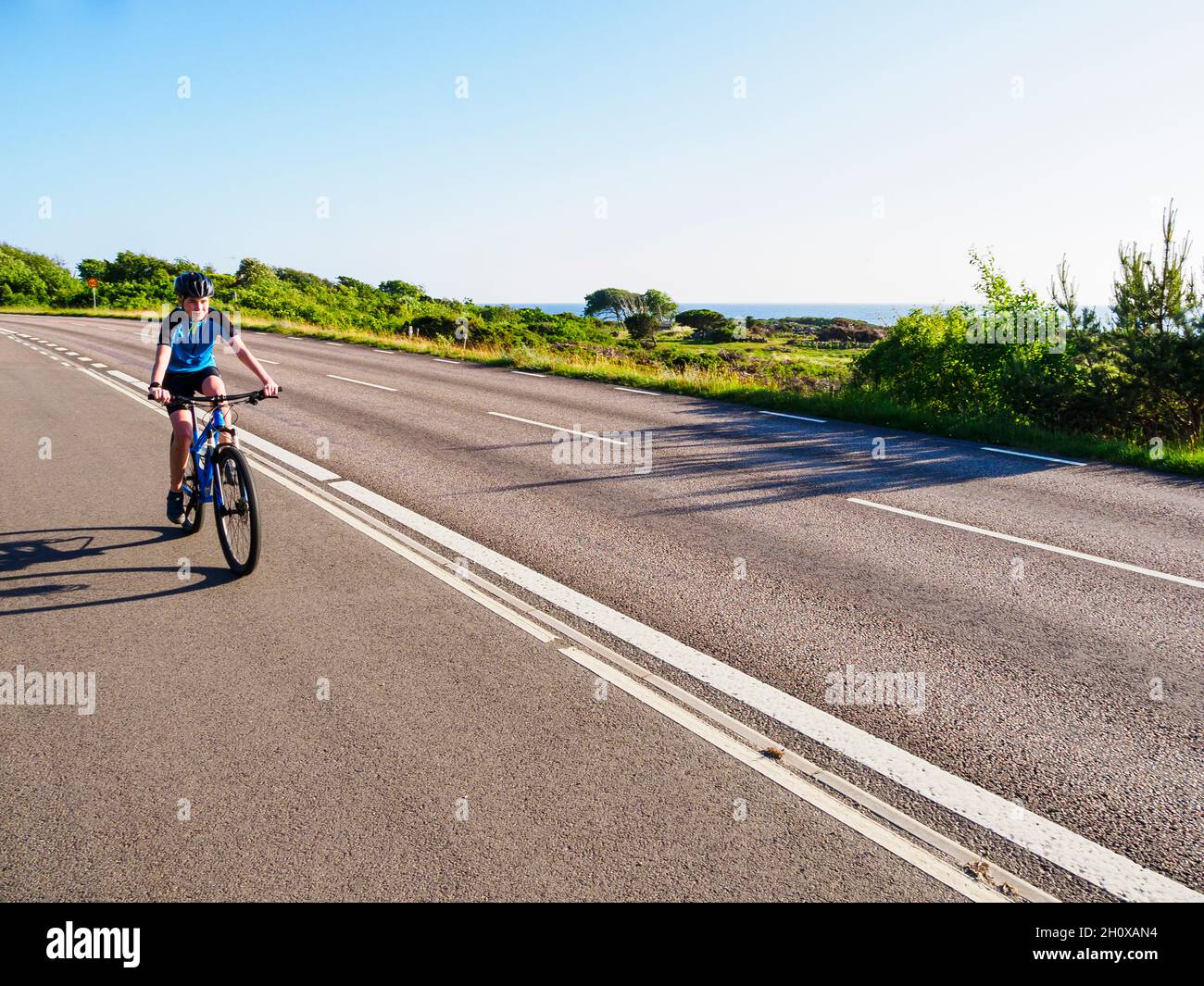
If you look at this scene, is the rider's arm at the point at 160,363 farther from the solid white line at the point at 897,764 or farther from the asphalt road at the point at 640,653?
the solid white line at the point at 897,764

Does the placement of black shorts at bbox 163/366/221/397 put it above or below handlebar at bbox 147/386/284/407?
above

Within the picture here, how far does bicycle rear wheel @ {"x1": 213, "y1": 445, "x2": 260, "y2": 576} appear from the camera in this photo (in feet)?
18.8

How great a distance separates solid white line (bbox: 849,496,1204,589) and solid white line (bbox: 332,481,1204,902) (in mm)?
3647

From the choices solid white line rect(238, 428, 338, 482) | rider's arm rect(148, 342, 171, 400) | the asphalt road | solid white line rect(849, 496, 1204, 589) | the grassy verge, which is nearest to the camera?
the asphalt road

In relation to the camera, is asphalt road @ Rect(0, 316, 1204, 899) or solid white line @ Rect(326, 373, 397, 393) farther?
solid white line @ Rect(326, 373, 397, 393)

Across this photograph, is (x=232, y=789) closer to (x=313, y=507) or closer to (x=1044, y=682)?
(x=1044, y=682)

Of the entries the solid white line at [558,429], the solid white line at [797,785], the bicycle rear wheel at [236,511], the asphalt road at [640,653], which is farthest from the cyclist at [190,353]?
the solid white line at [558,429]

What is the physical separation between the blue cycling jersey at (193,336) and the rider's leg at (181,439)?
354mm

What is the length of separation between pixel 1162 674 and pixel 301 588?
520cm

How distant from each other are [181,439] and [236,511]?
96 centimetres

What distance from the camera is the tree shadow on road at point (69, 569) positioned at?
214 inches

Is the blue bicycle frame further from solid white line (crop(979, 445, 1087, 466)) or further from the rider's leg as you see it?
solid white line (crop(979, 445, 1087, 466))

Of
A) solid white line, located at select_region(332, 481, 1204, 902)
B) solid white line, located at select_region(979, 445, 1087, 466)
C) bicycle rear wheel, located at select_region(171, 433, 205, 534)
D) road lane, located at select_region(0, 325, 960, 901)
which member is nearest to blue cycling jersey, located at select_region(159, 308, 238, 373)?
bicycle rear wheel, located at select_region(171, 433, 205, 534)

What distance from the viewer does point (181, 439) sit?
6.37 metres
